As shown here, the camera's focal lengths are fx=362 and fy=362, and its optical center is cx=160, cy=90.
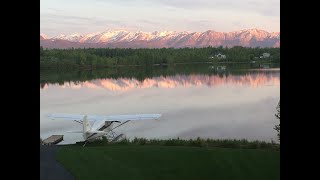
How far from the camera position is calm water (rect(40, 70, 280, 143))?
43.4 feet

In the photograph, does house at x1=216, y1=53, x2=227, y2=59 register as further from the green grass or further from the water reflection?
the green grass

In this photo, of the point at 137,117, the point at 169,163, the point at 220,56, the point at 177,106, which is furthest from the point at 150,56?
the point at 169,163

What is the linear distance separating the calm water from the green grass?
2.65 meters

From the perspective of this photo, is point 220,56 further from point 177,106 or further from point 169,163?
point 169,163

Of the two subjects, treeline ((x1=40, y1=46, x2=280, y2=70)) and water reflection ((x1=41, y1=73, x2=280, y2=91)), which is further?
treeline ((x1=40, y1=46, x2=280, y2=70))

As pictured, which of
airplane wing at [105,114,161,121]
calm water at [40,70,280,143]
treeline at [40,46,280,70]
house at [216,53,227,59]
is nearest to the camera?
airplane wing at [105,114,161,121]

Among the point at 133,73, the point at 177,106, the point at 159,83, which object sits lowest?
the point at 177,106

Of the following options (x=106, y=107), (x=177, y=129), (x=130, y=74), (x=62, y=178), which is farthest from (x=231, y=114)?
(x=130, y=74)

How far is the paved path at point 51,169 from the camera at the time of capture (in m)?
5.31

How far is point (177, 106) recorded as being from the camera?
19.1 meters

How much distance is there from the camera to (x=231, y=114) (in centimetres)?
1666

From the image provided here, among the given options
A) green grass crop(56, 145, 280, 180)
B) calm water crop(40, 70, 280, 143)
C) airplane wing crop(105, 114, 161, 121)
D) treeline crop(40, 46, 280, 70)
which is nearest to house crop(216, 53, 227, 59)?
treeline crop(40, 46, 280, 70)

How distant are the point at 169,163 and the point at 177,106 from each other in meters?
13.0
